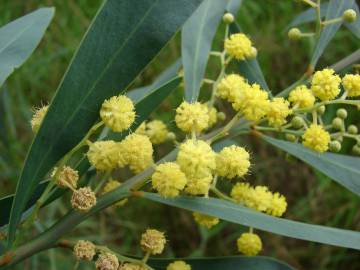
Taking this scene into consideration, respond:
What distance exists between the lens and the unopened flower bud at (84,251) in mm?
1451

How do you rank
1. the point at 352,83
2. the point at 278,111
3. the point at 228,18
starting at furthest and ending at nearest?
the point at 228,18, the point at 352,83, the point at 278,111

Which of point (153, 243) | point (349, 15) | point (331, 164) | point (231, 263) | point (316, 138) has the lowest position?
point (231, 263)

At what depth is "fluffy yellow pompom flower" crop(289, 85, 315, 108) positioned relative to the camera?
1.64 metres

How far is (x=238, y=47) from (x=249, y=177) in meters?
1.90

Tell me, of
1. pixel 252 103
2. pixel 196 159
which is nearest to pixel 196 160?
pixel 196 159

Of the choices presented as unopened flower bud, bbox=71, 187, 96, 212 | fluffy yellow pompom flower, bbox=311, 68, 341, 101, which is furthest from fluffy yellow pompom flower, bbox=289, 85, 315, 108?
unopened flower bud, bbox=71, 187, 96, 212

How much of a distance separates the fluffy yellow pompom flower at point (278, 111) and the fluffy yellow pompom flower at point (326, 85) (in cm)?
10

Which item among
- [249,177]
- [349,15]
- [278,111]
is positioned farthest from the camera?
[249,177]

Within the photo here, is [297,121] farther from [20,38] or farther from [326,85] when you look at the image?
[20,38]

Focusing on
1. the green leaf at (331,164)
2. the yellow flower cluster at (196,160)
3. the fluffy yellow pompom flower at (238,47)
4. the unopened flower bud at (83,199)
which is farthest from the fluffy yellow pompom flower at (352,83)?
the unopened flower bud at (83,199)

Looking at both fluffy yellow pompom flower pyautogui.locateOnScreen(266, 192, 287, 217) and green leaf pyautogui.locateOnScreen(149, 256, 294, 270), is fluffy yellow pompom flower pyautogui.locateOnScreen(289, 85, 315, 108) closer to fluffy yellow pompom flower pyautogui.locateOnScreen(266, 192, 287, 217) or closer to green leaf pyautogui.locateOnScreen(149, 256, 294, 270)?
fluffy yellow pompom flower pyautogui.locateOnScreen(266, 192, 287, 217)

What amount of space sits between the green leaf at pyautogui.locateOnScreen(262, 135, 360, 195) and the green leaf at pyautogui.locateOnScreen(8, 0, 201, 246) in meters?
0.52

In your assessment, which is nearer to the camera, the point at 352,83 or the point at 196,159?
the point at 196,159

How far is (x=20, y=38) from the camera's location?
Result: 1652 millimetres
